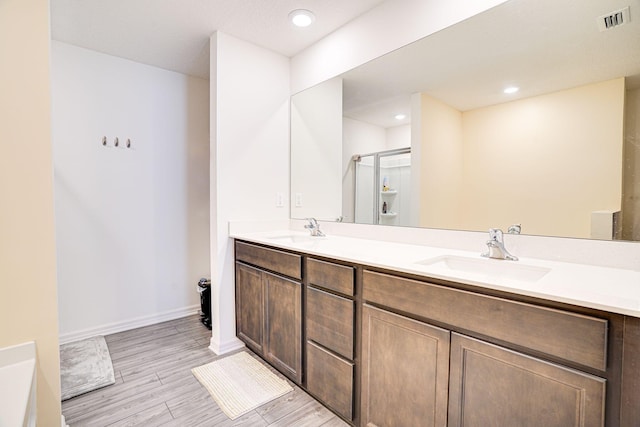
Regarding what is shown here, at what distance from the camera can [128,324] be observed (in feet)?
8.84

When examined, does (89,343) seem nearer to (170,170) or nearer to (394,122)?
(170,170)

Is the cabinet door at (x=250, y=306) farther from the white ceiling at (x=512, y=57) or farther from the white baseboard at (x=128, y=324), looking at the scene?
the white ceiling at (x=512, y=57)

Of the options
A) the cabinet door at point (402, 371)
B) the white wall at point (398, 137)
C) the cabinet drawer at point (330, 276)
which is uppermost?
the white wall at point (398, 137)

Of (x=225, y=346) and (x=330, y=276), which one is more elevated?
(x=330, y=276)

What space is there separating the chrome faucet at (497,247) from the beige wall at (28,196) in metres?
1.89

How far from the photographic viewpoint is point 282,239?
2.30 metres

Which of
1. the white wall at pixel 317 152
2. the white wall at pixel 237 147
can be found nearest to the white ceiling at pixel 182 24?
the white wall at pixel 237 147

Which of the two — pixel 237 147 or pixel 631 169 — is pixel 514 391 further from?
pixel 237 147

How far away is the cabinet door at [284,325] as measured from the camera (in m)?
1.73

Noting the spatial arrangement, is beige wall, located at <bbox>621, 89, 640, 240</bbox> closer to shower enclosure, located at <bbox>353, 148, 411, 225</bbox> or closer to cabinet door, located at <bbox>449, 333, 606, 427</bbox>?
cabinet door, located at <bbox>449, 333, 606, 427</bbox>

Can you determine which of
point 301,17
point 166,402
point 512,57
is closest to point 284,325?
point 166,402

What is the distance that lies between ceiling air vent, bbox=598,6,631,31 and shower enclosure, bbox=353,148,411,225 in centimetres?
97

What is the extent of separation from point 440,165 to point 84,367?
8.78ft

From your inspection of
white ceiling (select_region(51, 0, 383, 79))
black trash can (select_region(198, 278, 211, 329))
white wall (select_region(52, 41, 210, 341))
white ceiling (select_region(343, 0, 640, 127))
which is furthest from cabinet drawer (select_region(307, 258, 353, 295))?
white wall (select_region(52, 41, 210, 341))
